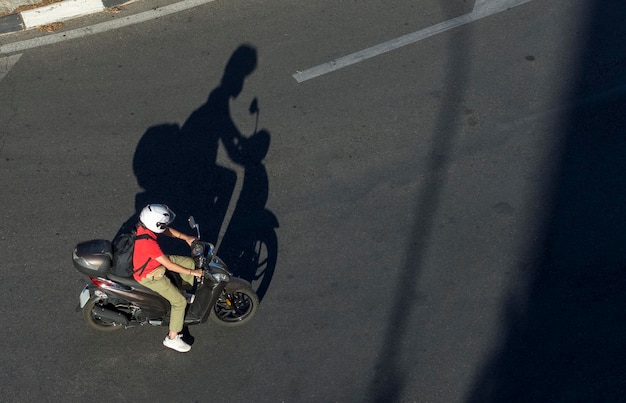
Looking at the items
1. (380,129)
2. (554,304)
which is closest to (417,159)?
(380,129)

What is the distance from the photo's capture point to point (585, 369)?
6914mm

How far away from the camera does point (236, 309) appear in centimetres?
727

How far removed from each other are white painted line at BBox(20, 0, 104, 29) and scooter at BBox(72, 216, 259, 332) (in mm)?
4755

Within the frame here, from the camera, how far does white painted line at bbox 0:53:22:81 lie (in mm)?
9617

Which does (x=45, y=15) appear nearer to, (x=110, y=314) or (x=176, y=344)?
(x=110, y=314)

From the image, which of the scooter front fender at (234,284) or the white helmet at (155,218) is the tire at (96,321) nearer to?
the white helmet at (155,218)

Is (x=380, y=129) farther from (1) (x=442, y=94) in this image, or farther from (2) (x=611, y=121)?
(2) (x=611, y=121)

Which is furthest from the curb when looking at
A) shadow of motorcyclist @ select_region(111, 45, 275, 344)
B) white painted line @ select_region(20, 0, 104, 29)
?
shadow of motorcyclist @ select_region(111, 45, 275, 344)

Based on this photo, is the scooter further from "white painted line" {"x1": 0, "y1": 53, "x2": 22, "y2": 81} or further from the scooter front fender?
"white painted line" {"x1": 0, "y1": 53, "x2": 22, "y2": 81}

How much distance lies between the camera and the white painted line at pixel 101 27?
9984 mm

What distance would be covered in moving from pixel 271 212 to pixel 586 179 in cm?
337

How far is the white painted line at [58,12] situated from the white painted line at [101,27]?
0.28 metres

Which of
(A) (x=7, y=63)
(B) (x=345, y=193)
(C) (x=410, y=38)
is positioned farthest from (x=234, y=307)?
(A) (x=7, y=63)

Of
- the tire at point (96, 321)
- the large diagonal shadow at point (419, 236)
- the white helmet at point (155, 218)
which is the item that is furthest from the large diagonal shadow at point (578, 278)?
the tire at point (96, 321)
